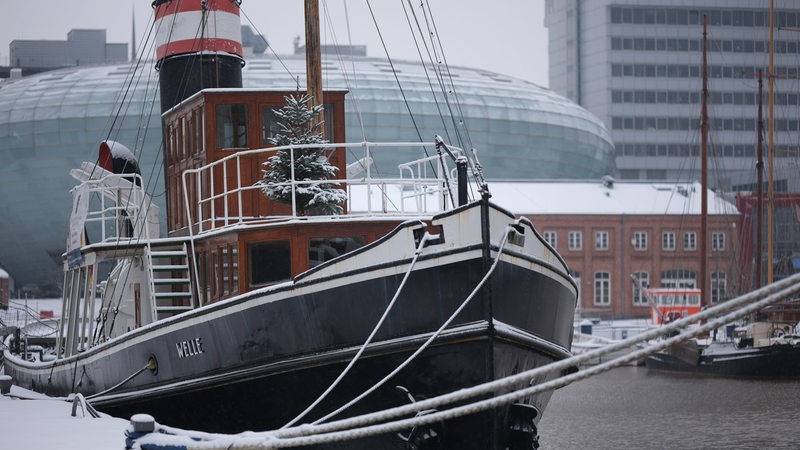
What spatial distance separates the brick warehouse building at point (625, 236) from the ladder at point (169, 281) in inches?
2288

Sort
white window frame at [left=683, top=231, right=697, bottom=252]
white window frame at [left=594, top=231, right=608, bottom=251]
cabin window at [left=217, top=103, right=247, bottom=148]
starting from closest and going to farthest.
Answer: cabin window at [left=217, top=103, right=247, bottom=148] < white window frame at [left=594, top=231, right=608, bottom=251] < white window frame at [left=683, top=231, right=697, bottom=252]

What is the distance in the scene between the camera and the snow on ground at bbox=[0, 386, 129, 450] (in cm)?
1247

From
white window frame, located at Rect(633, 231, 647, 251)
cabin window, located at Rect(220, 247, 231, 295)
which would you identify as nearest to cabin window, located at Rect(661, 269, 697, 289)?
white window frame, located at Rect(633, 231, 647, 251)

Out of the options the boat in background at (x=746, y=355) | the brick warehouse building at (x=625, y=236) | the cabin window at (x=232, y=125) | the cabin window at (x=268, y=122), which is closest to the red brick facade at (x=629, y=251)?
the brick warehouse building at (x=625, y=236)

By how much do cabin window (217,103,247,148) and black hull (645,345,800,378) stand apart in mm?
31285

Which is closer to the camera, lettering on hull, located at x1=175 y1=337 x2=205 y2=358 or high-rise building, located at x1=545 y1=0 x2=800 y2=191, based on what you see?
lettering on hull, located at x1=175 y1=337 x2=205 y2=358

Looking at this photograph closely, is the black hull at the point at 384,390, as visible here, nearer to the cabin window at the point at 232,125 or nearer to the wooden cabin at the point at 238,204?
the wooden cabin at the point at 238,204

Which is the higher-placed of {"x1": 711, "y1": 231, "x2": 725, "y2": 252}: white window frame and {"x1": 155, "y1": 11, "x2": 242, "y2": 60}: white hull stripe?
{"x1": 155, "y1": 11, "x2": 242, "y2": 60}: white hull stripe

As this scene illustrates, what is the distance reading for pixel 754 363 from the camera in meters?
45.6

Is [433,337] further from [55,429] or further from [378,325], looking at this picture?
[55,429]

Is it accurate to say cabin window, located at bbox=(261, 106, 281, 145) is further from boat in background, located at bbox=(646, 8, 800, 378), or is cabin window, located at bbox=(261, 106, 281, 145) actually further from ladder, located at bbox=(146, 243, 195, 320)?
boat in background, located at bbox=(646, 8, 800, 378)

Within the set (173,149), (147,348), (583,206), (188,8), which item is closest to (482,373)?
(147,348)

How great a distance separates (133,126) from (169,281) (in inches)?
2549

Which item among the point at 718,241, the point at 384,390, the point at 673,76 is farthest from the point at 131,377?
the point at 673,76
